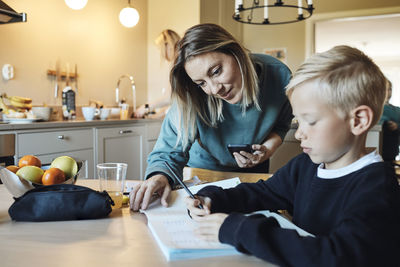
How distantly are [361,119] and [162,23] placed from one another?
413 cm

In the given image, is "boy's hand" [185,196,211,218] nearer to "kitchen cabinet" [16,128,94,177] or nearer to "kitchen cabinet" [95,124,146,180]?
"kitchen cabinet" [16,128,94,177]

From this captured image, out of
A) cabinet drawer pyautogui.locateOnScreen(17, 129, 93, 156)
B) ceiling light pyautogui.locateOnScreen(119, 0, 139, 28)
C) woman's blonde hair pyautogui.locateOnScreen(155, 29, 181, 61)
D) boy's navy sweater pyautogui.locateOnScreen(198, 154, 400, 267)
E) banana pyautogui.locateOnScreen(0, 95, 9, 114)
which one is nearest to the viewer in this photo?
boy's navy sweater pyautogui.locateOnScreen(198, 154, 400, 267)

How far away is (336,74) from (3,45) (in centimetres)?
287

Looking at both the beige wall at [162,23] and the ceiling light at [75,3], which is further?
the beige wall at [162,23]

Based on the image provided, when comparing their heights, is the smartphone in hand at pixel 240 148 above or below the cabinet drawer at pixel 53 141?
above

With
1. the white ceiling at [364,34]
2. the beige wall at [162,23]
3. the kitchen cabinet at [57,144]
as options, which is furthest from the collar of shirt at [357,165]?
the white ceiling at [364,34]

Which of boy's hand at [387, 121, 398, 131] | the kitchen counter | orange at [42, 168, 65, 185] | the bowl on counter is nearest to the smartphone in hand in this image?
orange at [42, 168, 65, 185]

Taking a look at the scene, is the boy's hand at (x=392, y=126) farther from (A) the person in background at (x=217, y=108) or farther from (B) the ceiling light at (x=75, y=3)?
(B) the ceiling light at (x=75, y=3)

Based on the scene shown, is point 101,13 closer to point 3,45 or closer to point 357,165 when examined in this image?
point 3,45

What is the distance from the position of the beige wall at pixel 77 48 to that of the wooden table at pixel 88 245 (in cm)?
252

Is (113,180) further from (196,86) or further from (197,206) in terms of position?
(196,86)

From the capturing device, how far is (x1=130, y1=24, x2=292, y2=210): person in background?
1238 millimetres

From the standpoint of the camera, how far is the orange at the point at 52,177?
96 cm

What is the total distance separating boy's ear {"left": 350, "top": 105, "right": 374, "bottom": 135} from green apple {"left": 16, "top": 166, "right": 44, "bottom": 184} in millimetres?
752
